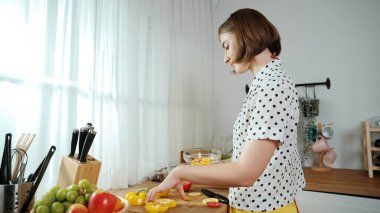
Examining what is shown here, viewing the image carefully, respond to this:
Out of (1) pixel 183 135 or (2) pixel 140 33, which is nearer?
(2) pixel 140 33

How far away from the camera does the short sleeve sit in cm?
54

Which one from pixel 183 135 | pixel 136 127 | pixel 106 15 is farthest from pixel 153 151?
pixel 106 15

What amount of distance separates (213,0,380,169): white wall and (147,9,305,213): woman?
1.25 m

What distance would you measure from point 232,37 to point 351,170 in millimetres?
1535

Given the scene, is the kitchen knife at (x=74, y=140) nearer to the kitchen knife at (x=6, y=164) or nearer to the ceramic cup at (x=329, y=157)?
the kitchen knife at (x=6, y=164)

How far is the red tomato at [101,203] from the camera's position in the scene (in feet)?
2.17

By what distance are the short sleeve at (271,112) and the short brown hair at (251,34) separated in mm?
147

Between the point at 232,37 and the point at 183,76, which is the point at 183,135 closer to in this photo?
the point at 183,76

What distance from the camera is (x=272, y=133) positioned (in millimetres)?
534

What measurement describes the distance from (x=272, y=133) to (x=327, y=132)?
4.41 ft

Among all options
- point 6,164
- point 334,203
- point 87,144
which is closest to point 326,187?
point 334,203

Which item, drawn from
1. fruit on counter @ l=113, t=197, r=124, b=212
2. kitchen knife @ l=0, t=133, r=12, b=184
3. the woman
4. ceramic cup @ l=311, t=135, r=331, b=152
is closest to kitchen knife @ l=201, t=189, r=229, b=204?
the woman

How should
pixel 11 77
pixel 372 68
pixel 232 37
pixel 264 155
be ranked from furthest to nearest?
pixel 372 68 → pixel 11 77 → pixel 232 37 → pixel 264 155

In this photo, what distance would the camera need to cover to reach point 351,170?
5.49ft
